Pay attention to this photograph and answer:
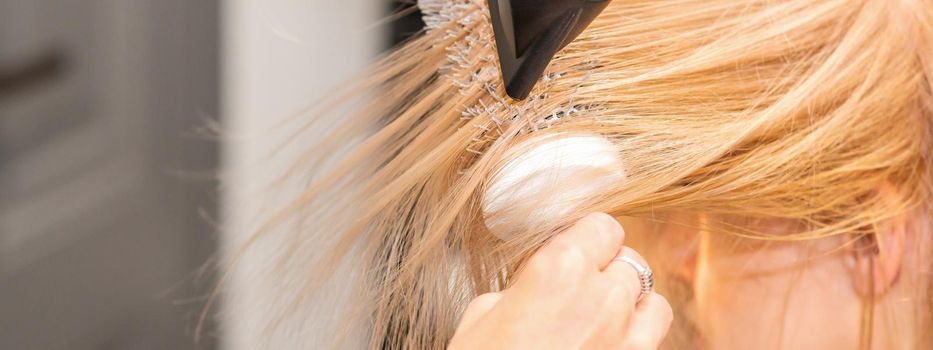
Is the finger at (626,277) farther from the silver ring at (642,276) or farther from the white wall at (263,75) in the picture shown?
the white wall at (263,75)

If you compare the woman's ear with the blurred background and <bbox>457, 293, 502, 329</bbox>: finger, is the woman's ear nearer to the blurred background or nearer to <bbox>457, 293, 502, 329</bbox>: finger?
<bbox>457, 293, 502, 329</bbox>: finger

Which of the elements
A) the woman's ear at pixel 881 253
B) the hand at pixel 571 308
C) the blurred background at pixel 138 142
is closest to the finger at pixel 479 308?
the hand at pixel 571 308

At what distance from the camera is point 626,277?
1.35ft

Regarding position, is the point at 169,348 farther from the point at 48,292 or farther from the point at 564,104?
the point at 564,104

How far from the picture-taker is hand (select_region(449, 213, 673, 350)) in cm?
39

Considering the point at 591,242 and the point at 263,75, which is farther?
the point at 263,75

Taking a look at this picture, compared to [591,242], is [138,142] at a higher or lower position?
lower

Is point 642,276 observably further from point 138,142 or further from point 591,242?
point 138,142

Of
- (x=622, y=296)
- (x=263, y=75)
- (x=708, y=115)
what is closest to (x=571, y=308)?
(x=622, y=296)

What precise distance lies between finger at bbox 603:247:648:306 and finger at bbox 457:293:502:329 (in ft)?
0.20

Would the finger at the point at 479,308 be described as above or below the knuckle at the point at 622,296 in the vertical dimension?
below

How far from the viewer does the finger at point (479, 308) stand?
41 cm

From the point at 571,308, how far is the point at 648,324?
4cm

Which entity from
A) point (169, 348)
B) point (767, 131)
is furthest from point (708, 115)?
point (169, 348)
